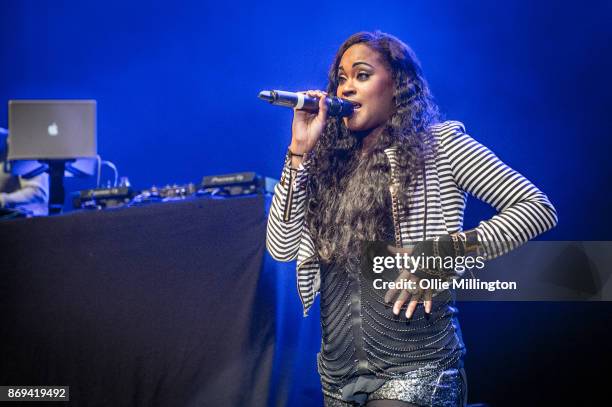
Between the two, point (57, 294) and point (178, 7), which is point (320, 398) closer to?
point (57, 294)

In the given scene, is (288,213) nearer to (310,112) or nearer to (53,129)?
(310,112)

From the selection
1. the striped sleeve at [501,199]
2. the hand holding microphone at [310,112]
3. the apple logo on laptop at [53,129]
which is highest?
the apple logo on laptop at [53,129]

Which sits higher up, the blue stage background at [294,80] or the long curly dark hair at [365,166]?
the blue stage background at [294,80]

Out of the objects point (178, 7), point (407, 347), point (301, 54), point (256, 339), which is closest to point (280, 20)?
point (301, 54)

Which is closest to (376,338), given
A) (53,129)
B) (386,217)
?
(386,217)

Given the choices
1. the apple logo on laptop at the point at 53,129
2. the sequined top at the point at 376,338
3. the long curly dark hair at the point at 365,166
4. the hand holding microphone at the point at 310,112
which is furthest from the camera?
the apple logo on laptop at the point at 53,129

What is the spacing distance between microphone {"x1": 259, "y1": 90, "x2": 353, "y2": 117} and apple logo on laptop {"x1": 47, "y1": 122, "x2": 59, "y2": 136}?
1493 mm

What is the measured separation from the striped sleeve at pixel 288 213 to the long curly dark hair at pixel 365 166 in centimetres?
3

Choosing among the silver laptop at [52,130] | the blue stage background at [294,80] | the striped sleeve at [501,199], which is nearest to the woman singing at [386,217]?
the striped sleeve at [501,199]

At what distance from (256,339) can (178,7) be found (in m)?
2.58

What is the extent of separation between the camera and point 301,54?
3557 millimetres

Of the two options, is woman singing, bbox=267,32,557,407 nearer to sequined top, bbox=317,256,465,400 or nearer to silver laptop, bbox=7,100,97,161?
sequined top, bbox=317,256,465,400

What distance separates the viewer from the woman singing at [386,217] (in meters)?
1.58

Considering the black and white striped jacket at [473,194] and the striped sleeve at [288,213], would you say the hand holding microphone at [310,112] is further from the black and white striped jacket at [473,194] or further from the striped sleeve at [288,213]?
the black and white striped jacket at [473,194]
